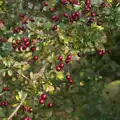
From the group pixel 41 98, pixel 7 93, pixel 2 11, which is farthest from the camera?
pixel 2 11

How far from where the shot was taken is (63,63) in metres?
5.62

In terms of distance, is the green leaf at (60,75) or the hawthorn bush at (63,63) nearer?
the green leaf at (60,75)

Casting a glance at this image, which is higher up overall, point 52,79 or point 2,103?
point 52,79

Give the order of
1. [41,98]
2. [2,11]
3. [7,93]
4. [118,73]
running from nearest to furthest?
[41,98], [7,93], [118,73], [2,11]

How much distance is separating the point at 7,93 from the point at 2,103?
20cm

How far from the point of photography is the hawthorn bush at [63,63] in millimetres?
5219

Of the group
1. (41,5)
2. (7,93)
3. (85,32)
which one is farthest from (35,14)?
(7,93)

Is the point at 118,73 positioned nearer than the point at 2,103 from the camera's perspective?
No

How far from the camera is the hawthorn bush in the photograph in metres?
5.22

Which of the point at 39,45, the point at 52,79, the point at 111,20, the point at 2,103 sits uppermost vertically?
the point at 111,20

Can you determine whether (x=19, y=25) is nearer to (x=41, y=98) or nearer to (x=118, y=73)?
(x=41, y=98)

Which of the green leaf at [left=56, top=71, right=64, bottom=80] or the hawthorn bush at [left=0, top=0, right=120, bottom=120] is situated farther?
the hawthorn bush at [left=0, top=0, right=120, bottom=120]

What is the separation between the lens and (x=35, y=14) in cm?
626

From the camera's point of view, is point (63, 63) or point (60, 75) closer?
point (60, 75)
